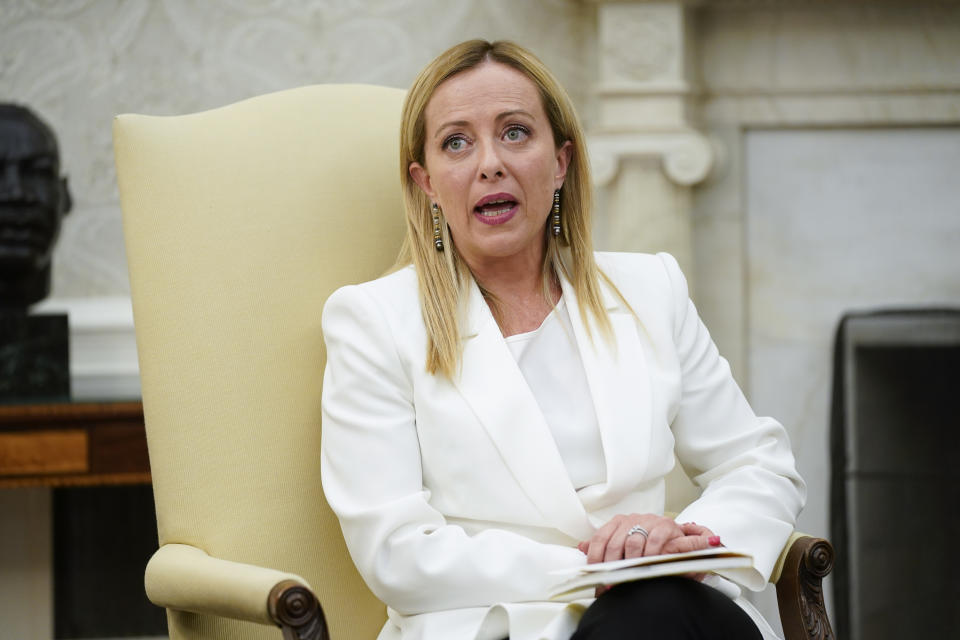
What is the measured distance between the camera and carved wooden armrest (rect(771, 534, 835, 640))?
145cm

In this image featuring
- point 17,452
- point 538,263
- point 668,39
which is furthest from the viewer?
point 668,39

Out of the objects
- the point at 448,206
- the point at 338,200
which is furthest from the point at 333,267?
the point at 448,206

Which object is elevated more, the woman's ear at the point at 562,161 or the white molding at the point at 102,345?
the woman's ear at the point at 562,161

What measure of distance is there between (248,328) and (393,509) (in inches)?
15.8

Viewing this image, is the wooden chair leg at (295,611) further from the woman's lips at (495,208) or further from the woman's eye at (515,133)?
the woman's eye at (515,133)

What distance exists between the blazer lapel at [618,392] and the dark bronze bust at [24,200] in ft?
4.41

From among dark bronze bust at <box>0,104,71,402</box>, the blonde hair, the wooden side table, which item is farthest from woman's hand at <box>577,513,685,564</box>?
dark bronze bust at <box>0,104,71,402</box>

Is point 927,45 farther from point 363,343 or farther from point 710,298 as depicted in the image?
point 363,343

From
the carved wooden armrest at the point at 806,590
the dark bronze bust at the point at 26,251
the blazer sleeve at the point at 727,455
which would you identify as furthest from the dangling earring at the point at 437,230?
the dark bronze bust at the point at 26,251

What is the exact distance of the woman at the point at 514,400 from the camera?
4.56ft

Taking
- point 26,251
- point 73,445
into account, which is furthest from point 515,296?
point 26,251

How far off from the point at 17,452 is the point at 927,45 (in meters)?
2.27

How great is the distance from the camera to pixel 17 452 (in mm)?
2258

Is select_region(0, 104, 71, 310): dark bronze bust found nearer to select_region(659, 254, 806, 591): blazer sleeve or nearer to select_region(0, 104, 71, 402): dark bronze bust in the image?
select_region(0, 104, 71, 402): dark bronze bust
